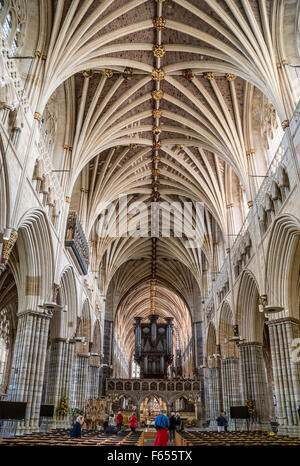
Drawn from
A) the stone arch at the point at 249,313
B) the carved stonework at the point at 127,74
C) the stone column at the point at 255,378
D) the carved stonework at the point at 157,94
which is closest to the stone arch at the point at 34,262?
the carved stonework at the point at 127,74

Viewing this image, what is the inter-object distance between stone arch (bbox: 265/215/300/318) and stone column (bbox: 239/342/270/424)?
4863mm

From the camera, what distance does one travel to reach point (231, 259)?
21.8 metres

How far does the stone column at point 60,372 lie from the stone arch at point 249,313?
29.5 ft

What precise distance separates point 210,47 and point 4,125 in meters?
10.4

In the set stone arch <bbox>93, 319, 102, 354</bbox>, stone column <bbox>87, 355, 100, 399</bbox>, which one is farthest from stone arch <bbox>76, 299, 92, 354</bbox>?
stone arch <bbox>93, 319, 102, 354</bbox>

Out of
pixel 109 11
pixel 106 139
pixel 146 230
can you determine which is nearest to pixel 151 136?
pixel 106 139

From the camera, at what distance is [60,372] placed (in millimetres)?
18562

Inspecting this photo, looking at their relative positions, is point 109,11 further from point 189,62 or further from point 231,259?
point 231,259

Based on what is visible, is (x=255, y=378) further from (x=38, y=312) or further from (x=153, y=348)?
(x=153, y=348)

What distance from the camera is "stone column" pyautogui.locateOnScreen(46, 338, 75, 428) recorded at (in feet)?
58.8

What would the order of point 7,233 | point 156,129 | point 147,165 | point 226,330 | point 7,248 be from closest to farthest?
point 7,248, point 7,233, point 156,129, point 226,330, point 147,165

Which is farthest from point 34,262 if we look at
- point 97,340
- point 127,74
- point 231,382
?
point 97,340

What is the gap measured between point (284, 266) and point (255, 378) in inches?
269

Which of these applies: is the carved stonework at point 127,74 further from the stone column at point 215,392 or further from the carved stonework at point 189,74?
the stone column at point 215,392
